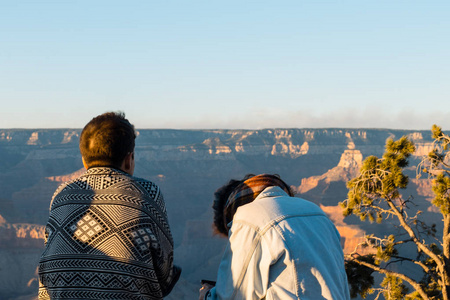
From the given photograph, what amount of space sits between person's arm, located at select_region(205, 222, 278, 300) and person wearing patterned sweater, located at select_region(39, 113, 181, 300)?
0.43 m

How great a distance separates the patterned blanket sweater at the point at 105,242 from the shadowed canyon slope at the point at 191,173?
1419 inches

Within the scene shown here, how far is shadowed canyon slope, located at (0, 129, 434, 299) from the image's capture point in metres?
43.9

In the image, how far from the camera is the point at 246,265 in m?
1.68

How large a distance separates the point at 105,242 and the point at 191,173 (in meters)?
76.8

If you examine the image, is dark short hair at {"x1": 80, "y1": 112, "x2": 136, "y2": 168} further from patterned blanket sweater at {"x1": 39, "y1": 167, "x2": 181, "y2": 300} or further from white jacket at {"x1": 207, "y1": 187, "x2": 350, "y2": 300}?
white jacket at {"x1": 207, "y1": 187, "x2": 350, "y2": 300}

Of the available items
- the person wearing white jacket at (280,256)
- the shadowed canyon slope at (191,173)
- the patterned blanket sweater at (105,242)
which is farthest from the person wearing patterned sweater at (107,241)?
the shadowed canyon slope at (191,173)

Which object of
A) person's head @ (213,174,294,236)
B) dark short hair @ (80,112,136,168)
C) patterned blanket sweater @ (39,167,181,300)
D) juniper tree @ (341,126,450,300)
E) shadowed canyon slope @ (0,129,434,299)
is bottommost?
shadowed canyon slope @ (0,129,434,299)

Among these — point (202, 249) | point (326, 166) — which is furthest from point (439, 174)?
point (326, 166)

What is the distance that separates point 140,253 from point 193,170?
262ft

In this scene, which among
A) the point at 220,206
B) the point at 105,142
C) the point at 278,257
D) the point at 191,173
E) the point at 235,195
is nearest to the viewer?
the point at 278,257

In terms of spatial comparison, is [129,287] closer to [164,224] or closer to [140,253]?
[140,253]

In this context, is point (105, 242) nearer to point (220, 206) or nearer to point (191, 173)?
point (220, 206)

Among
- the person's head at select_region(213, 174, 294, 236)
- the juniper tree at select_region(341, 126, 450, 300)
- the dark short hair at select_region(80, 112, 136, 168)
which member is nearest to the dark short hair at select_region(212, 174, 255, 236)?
the person's head at select_region(213, 174, 294, 236)

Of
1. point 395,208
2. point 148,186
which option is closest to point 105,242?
point 148,186
